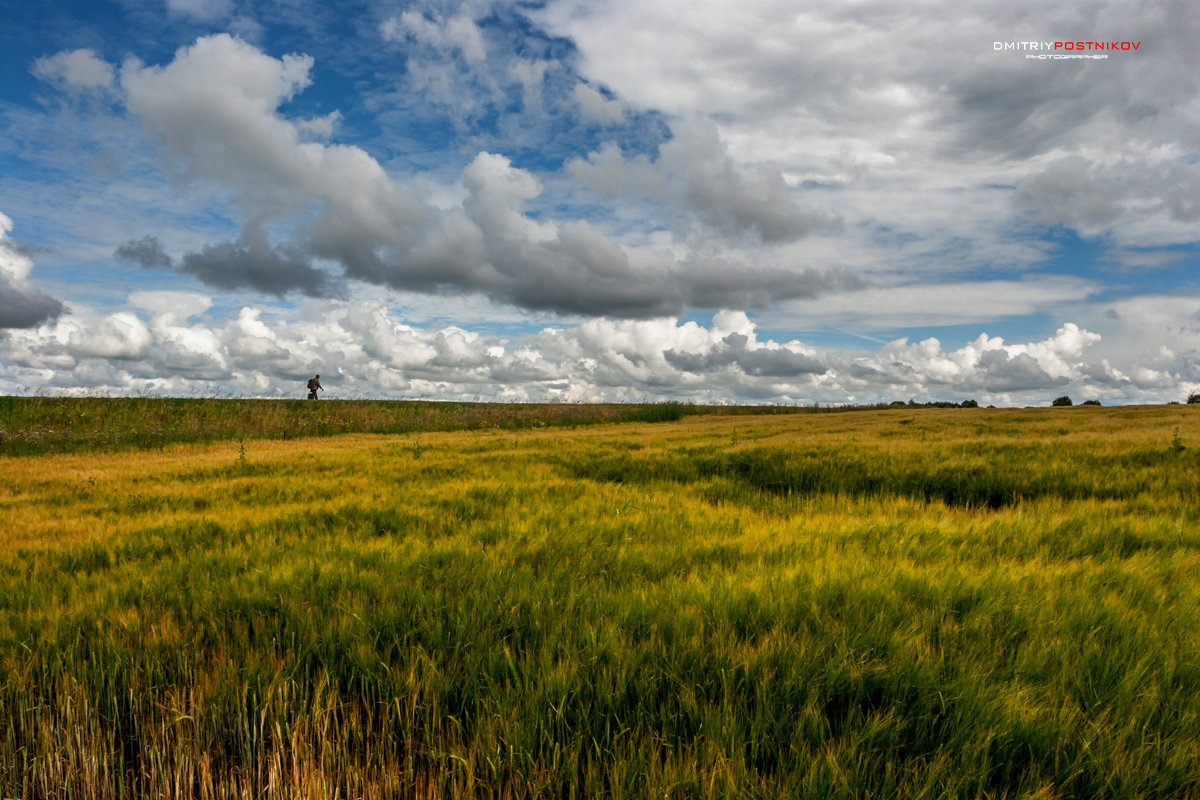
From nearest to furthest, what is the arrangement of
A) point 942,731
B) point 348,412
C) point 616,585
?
1. point 942,731
2. point 616,585
3. point 348,412

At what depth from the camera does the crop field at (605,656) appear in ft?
6.96

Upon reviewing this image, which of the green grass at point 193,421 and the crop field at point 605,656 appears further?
the green grass at point 193,421

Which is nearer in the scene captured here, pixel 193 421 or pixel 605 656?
pixel 605 656

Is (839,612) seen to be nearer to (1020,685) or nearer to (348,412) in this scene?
(1020,685)

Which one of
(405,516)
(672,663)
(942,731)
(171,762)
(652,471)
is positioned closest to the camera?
(942,731)

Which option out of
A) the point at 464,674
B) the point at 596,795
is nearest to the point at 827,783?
the point at 596,795

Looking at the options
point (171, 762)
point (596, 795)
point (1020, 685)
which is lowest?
point (171, 762)

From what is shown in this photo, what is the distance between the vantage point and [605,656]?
2.77 metres

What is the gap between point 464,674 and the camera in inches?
109

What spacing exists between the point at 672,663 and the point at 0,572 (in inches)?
225

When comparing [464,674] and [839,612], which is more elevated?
[839,612]

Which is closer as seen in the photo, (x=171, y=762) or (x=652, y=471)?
(x=171, y=762)

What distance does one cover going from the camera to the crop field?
6.96 feet

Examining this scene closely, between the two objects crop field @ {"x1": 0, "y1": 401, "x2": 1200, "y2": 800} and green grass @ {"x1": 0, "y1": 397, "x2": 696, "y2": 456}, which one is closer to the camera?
crop field @ {"x1": 0, "y1": 401, "x2": 1200, "y2": 800}
